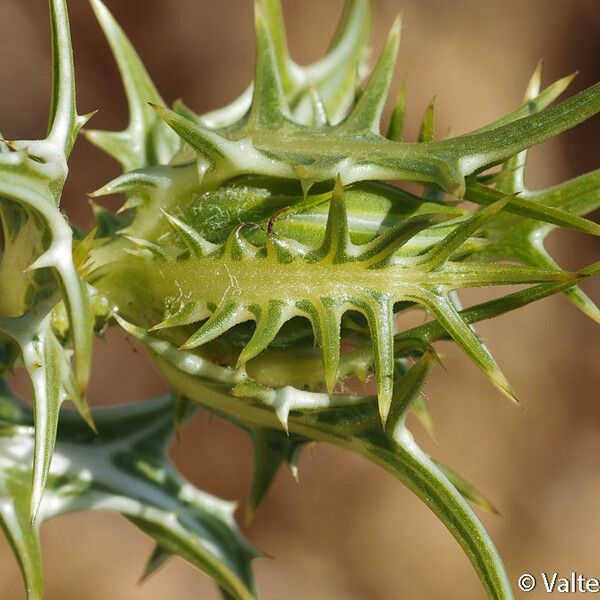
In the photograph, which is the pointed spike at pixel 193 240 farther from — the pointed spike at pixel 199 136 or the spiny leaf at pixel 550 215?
the spiny leaf at pixel 550 215

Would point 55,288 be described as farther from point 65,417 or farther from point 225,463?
point 225,463

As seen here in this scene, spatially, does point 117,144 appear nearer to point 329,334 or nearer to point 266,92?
point 266,92

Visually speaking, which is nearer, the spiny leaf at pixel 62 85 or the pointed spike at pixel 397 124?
the spiny leaf at pixel 62 85

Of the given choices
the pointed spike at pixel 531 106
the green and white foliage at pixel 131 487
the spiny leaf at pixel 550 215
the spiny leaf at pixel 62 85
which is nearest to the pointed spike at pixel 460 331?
the spiny leaf at pixel 550 215

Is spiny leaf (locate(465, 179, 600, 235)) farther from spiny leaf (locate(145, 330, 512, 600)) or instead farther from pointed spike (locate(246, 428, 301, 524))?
pointed spike (locate(246, 428, 301, 524))

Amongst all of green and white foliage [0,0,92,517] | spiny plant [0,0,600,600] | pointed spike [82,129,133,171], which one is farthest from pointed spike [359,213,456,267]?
pointed spike [82,129,133,171]

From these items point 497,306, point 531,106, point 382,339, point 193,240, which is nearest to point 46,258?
point 193,240

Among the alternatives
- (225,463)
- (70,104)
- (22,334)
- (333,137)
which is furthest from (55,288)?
(225,463)

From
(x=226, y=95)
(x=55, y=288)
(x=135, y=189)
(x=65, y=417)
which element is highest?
(x=226, y=95)
